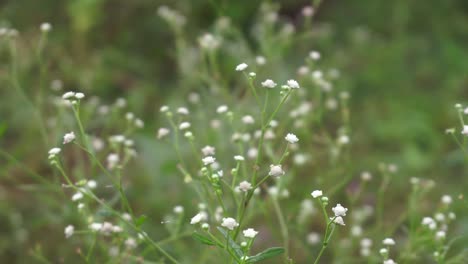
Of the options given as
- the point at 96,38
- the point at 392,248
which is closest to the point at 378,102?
the point at 392,248

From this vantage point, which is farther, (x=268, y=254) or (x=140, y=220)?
(x=140, y=220)

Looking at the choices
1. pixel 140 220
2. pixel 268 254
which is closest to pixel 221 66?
pixel 140 220

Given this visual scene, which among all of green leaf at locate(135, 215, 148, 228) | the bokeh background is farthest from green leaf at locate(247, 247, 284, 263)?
the bokeh background

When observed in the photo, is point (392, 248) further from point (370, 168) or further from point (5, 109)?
point (5, 109)

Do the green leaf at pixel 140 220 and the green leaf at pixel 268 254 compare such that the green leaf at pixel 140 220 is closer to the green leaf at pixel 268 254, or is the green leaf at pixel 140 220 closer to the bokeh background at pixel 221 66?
the green leaf at pixel 268 254

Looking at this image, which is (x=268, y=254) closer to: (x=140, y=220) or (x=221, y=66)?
(x=140, y=220)

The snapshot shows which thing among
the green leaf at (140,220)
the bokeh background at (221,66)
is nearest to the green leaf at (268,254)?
the green leaf at (140,220)

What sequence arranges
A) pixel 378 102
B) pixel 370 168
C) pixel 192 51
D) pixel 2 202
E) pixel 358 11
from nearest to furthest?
pixel 2 202, pixel 370 168, pixel 192 51, pixel 378 102, pixel 358 11

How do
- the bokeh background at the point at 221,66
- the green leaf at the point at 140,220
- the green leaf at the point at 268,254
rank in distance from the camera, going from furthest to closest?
the bokeh background at the point at 221,66, the green leaf at the point at 140,220, the green leaf at the point at 268,254
